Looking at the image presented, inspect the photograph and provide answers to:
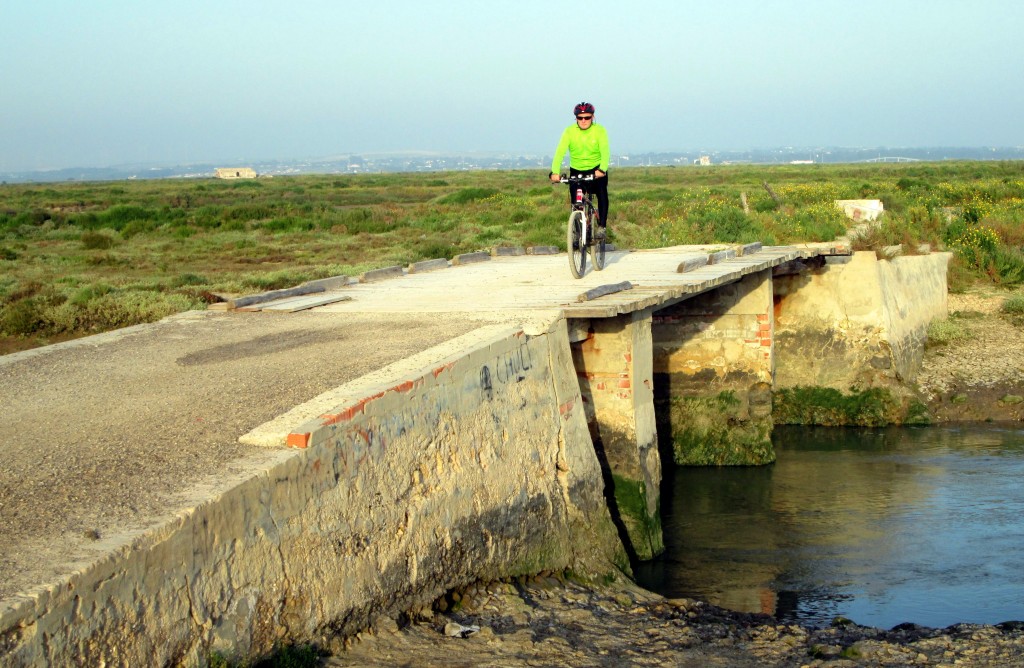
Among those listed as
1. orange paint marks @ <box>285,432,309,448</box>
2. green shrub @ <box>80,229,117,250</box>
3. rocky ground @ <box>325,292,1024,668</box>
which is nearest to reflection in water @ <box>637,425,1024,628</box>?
rocky ground @ <box>325,292,1024,668</box>

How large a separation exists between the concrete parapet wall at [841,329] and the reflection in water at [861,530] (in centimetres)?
106

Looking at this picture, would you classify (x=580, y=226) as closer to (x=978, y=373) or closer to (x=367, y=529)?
(x=367, y=529)

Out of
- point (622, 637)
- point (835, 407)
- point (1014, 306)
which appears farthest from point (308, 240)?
point (622, 637)

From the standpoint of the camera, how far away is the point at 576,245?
1178cm

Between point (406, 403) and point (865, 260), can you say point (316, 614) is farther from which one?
point (865, 260)

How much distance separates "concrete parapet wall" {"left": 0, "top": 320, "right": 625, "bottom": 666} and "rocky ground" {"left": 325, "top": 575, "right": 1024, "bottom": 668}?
0.17 metres

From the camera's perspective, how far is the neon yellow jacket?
37.1 ft

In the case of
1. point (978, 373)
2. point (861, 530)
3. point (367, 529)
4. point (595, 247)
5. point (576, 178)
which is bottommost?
point (861, 530)

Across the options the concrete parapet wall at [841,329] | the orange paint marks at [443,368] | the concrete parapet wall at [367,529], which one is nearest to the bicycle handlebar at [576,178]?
the concrete parapet wall at [367,529]

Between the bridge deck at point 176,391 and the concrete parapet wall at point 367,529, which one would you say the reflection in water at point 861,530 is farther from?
the bridge deck at point 176,391

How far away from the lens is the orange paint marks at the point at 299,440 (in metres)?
4.90

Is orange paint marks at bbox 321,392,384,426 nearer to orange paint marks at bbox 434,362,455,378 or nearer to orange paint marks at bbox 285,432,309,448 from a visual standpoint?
orange paint marks at bbox 285,432,309,448

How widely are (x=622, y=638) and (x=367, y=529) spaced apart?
165 cm

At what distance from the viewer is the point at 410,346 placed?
739cm
